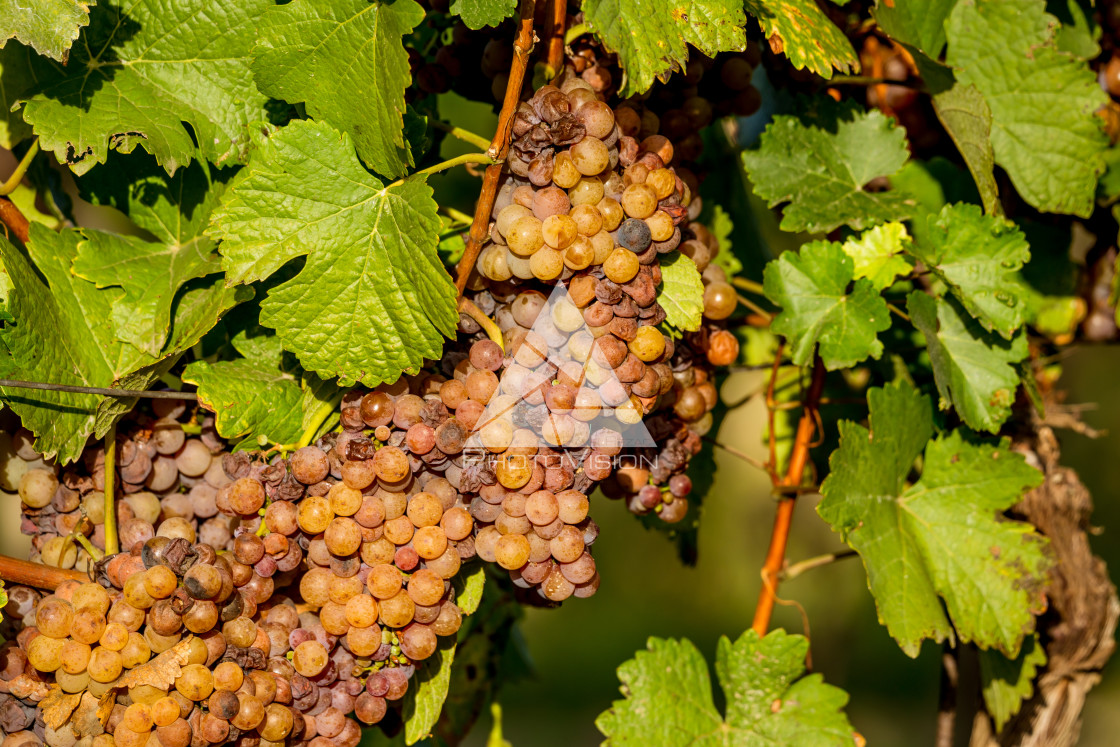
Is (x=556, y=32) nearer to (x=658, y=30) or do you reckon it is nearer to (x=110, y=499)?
(x=658, y=30)

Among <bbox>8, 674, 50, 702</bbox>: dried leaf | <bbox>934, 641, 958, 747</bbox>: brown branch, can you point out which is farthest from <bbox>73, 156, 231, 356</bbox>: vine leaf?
<bbox>934, 641, 958, 747</bbox>: brown branch

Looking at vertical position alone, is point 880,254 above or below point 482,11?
below

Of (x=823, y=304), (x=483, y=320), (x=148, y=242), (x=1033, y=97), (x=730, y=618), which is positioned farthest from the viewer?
(x=730, y=618)

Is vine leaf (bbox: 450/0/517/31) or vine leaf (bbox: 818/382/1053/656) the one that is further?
vine leaf (bbox: 818/382/1053/656)

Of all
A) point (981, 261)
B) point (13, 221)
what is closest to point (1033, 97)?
point (981, 261)

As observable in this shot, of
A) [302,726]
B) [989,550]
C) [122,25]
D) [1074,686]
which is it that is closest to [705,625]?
[1074,686]

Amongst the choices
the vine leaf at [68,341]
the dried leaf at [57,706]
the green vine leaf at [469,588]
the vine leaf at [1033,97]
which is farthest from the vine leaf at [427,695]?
the vine leaf at [1033,97]

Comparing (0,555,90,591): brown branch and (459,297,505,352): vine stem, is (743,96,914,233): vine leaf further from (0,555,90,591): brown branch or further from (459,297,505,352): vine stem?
(0,555,90,591): brown branch
